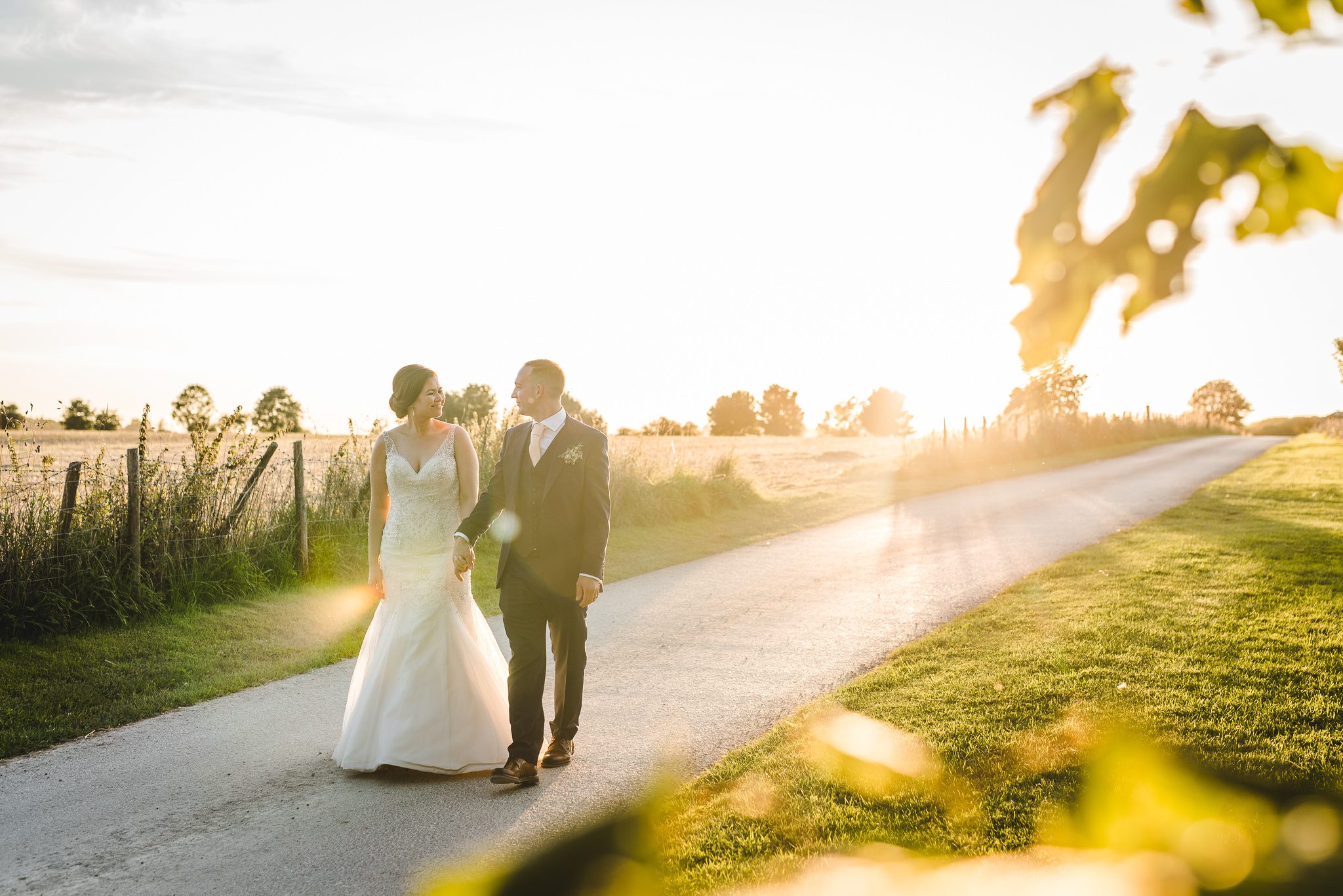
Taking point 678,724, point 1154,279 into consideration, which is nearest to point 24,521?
point 678,724

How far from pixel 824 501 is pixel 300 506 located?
11431mm

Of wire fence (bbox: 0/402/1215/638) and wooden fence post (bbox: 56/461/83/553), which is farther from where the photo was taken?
wooden fence post (bbox: 56/461/83/553)

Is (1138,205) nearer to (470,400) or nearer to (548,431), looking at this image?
(548,431)

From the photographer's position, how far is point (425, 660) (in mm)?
5430

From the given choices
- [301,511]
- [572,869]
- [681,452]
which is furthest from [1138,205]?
[681,452]

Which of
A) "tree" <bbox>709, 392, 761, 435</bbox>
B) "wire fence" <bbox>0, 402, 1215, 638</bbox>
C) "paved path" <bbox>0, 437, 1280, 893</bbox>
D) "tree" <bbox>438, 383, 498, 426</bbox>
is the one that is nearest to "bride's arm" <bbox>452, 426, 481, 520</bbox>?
"paved path" <bbox>0, 437, 1280, 893</bbox>

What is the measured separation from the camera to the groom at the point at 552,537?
17.7 feet

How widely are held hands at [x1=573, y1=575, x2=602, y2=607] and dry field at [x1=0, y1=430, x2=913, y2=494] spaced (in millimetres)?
6698

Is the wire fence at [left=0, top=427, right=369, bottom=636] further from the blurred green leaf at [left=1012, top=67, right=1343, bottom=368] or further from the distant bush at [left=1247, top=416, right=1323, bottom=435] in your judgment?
the distant bush at [left=1247, top=416, right=1323, bottom=435]

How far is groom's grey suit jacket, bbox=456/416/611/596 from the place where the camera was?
540cm

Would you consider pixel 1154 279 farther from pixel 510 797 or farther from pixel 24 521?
pixel 24 521

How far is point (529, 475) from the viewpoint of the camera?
5488 mm

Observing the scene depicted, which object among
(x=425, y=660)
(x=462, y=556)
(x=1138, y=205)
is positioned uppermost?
(x=1138, y=205)

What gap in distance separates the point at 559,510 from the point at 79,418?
54766 mm
